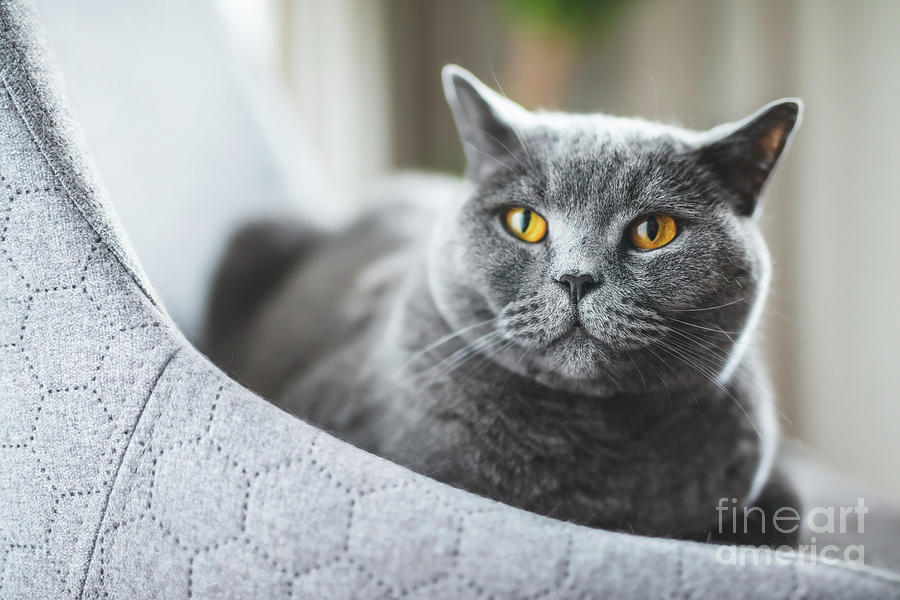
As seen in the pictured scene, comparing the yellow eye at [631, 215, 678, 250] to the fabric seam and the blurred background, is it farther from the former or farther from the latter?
the fabric seam

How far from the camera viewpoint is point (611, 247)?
0.65 meters

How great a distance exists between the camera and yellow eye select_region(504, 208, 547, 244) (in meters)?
0.70

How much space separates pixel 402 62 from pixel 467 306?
2.05 metres

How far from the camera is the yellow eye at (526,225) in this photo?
2.30 feet

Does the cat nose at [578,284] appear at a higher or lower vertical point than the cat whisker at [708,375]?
higher

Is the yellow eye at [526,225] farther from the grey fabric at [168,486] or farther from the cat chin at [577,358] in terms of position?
the grey fabric at [168,486]

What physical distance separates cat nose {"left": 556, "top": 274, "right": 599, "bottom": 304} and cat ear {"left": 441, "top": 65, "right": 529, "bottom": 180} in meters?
0.17

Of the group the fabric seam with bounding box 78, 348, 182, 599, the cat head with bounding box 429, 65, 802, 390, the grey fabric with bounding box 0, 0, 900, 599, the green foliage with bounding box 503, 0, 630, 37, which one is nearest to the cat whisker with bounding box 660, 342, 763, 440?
the cat head with bounding box 429, 65, 802, 390

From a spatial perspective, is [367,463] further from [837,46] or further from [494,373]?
[837,46]

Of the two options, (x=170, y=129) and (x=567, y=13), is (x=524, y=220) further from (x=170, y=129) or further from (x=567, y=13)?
(x=567, y=13)

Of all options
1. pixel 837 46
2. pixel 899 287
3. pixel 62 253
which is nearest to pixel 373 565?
pixel 62 253

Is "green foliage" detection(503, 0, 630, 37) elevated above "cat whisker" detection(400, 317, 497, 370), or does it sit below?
below

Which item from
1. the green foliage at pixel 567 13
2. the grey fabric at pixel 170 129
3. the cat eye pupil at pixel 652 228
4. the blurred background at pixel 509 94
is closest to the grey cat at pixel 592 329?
the cat eye pupil at pixel 652 228

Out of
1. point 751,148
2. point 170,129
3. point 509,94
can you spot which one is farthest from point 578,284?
point 509,94
